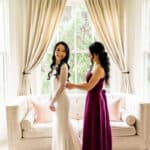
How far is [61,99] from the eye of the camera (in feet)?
10.2

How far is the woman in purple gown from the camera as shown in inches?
121

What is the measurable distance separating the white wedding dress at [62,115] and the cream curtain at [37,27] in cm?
138

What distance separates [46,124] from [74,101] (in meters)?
0.70

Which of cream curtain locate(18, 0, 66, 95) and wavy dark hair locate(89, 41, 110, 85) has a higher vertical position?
cream curtain locate(18, 0, 66, 95)

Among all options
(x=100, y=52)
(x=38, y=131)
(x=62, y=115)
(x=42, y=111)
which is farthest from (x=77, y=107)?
(x=100, y=52)

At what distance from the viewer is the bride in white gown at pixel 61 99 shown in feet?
10.1

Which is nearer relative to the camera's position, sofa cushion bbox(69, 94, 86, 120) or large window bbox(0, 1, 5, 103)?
sofa cushion bbox(69, 94, 86, 120)

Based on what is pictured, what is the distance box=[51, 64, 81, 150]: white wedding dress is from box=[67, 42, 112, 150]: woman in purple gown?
5.8 inches

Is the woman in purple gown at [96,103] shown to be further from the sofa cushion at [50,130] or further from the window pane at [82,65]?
the window pane at [82,65]

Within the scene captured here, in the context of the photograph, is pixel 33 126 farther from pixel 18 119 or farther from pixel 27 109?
pixel 27 109

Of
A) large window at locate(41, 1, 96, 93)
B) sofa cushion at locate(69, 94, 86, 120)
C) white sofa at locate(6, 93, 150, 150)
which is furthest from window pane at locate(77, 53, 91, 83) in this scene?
white sofa at locate(6, 93, 150, 150)

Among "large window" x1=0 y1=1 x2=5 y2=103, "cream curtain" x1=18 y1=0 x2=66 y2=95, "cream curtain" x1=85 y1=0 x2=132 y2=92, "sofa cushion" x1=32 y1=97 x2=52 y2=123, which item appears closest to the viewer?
"sofa cushion" x1=32 y1=97 x2=52 y2=123

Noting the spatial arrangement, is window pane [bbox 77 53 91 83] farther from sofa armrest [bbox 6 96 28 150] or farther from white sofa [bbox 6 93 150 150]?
sofa armrest [bbox 6 96 28 150]

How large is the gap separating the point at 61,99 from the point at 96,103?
0.44 meters
